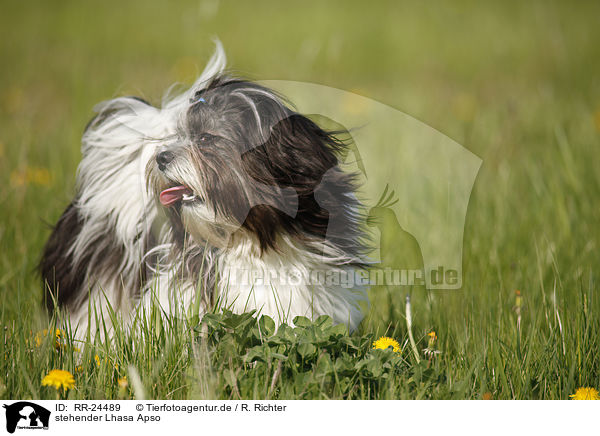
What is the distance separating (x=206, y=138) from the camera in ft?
6.51

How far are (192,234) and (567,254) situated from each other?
198 cm

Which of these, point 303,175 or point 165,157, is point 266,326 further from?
point 165,157

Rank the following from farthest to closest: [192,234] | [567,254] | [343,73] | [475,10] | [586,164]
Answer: [475,10] < [343,73] < [586,164] < [567,254] < [192,234]

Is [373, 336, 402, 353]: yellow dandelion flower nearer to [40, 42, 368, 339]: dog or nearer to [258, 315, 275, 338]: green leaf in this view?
[40, 42, 368, 339]: dog

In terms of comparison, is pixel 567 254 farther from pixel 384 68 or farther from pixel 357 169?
pixel 384 68

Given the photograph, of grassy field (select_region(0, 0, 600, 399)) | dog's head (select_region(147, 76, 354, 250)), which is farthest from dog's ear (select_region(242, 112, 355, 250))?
grassy field (select_region(0, 0, 600, 399))

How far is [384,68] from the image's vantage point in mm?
5469

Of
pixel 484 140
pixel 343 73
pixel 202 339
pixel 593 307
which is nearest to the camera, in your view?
pixel 202 339

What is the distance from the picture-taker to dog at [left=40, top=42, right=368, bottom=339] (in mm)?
1984

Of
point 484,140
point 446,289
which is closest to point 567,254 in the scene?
point 446,289

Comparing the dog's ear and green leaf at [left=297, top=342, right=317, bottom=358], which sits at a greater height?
the dog's ear

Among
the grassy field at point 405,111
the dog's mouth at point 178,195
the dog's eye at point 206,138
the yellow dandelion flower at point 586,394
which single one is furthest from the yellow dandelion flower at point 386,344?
the dog's eye at point 206,138

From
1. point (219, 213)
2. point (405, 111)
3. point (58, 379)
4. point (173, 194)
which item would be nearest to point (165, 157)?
point (173, 194)

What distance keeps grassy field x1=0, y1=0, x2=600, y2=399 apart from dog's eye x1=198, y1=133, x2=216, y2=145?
416mm
